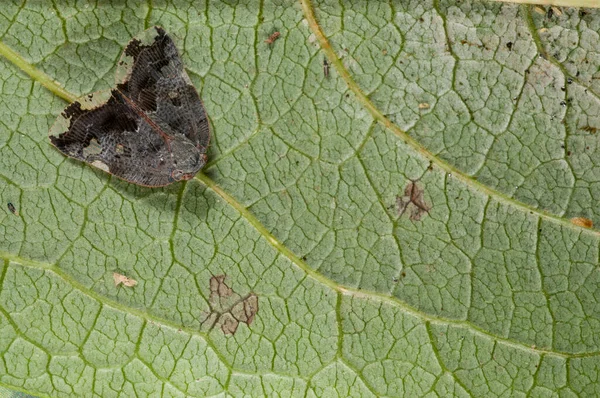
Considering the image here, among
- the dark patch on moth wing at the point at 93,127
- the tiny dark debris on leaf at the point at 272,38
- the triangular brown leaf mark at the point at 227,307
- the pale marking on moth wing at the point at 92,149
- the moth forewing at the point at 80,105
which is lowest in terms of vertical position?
the triangular brown leaf mark at the point at 227,307

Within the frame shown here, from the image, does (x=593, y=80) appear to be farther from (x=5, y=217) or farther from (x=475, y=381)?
(x=5, y=217)

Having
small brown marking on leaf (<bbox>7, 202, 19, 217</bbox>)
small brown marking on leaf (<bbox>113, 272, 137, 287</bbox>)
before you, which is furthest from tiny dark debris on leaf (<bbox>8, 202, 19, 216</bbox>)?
A: small brown marking on leaf (<bbox>113, 272, 137, 287</bbox>)

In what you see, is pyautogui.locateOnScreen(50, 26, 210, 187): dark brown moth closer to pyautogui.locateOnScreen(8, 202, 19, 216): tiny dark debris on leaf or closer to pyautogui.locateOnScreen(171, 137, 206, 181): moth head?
pyautogui.locateOnScreen(171, 137, 206, 181): moth head

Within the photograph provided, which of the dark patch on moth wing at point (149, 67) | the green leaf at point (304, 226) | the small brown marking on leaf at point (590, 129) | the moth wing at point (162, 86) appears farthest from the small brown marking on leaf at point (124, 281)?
the small brown marking on leaf at point (590, 129)

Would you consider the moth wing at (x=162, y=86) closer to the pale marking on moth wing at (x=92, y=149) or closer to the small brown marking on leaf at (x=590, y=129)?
the pale marking on moth wing at (x=92, y=149)

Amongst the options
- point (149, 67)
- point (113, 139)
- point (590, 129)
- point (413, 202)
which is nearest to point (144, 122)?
point (113, 139)

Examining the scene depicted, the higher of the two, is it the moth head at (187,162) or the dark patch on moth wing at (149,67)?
the dark patch on moth wing at (149,67)

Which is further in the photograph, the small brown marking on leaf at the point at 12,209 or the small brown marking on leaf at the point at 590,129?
the small brown marking on leaf at the point at 12,209

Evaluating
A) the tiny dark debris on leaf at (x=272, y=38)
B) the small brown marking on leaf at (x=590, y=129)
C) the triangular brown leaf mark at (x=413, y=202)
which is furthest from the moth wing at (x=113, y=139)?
the small brown marking on leaf at (x=590, y=129)

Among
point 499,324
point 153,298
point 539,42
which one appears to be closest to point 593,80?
point 539,42
